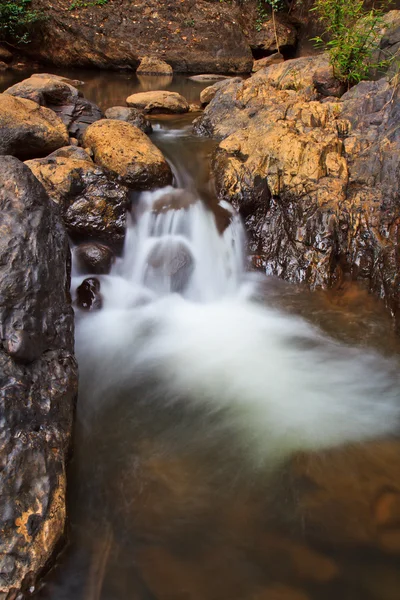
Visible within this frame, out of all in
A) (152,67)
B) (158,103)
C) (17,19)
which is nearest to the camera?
(158,103)

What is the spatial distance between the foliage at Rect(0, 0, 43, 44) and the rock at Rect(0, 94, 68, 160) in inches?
400

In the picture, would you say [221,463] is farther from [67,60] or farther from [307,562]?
[67,60]

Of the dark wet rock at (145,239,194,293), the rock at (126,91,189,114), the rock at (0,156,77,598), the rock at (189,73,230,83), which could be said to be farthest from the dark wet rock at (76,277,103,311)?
the rock at (189,73,230,83)

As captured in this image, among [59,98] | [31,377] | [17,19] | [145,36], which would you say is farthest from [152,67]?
[31,377]

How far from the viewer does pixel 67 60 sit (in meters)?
14.5

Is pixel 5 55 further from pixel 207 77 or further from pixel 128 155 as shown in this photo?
pixel 128 155

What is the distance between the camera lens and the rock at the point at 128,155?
5359 mm

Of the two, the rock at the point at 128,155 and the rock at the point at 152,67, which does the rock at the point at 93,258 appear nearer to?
the rock at the point at 128,155

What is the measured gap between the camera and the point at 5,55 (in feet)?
45.3

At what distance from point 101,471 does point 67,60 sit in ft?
49.2

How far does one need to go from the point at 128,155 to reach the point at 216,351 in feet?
8.96

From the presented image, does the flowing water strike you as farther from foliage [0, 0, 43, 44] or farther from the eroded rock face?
foliage [0, 0, 43, 44]

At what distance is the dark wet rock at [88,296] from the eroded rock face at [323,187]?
1814mm

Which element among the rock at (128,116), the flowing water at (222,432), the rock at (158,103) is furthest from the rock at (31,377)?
the rock at (158,103)
